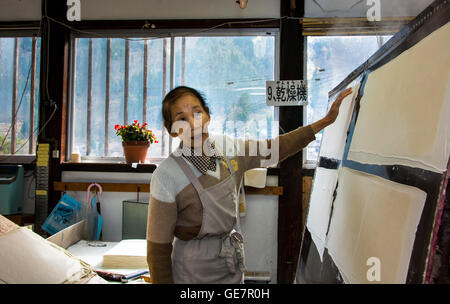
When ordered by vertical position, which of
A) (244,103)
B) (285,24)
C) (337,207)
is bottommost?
(337,207)

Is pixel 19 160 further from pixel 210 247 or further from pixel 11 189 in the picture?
pixel 210 247

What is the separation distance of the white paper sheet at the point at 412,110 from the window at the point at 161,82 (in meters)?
1.55

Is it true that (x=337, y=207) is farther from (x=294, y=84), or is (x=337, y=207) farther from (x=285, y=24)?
(x=285, y=24)

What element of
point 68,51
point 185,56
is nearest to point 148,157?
point 185,56

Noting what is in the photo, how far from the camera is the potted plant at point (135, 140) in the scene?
2455 mm

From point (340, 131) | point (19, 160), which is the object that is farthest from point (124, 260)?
point (19, 160)

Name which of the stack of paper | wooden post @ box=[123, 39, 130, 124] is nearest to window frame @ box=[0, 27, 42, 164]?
wooden post @ box=[123, 39, 130, 124]

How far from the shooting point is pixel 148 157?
2662mm

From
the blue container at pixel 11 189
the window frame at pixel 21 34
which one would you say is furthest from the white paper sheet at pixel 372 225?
the window frame at pixel 21 34

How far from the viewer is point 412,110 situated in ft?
2.40

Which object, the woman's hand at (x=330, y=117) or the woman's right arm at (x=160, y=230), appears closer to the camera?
the woman's right arm at (x=160, y=230)

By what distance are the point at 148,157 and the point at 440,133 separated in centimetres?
235

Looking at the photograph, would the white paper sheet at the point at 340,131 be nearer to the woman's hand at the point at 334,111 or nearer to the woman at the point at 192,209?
the woman's hand at the point at 334,111
